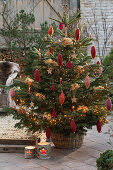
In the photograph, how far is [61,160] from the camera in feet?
15.2

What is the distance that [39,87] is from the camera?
504cm

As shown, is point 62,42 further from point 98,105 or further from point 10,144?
point 10,144

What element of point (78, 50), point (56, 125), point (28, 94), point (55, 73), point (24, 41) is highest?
point (24, 41)

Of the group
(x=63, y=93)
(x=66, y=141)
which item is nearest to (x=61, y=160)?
(x=66, y=141)

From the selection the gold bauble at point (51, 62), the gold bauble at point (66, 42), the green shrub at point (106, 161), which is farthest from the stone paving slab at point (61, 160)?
the gold bauble at point (66, 42)

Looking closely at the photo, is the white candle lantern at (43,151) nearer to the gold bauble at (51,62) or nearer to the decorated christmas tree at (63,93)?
the decorated christmas tree at (63,93)

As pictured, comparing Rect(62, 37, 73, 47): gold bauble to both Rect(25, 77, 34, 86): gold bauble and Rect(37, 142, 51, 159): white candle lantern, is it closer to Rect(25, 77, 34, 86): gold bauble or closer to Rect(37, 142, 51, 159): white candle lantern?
Rect(25, 77, 34, 86): gold bauble

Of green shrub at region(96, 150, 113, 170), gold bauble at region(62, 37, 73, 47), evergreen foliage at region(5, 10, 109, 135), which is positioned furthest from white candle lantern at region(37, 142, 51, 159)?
gold bauble at region(62, 37, 73, 47)

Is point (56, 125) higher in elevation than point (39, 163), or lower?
higher

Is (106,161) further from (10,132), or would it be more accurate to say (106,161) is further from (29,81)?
(10,132)

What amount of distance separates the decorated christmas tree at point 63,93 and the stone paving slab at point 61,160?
314 mm

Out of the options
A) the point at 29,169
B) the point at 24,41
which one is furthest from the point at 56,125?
the point at 24,41

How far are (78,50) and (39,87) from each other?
898 mm

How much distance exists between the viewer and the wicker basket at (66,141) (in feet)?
17.0
